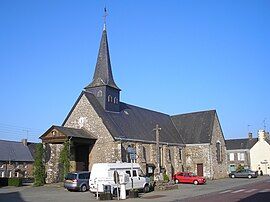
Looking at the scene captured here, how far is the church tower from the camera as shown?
1507 inches

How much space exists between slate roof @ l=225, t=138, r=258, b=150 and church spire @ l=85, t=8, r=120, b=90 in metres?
43.4

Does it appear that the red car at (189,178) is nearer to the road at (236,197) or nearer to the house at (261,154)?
the road at (236,197)

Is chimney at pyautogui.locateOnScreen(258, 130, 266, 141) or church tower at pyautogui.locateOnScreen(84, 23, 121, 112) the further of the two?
chimney at pyautogui.locateOnScreen(258, 130, 266, 141)

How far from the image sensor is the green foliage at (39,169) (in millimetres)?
32406

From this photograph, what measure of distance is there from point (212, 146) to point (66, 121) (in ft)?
68.9

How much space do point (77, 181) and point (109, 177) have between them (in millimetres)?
4308

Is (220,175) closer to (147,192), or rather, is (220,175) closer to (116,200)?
(147,192)

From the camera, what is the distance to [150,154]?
39844 millimetres

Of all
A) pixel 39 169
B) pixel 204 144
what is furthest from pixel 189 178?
pixel 39 169

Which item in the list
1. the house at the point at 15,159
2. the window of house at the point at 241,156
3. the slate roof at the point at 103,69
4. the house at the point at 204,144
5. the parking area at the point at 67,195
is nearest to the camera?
the parking area at the point at 67,195

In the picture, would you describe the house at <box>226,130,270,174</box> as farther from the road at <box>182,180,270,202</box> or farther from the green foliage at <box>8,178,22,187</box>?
the road at <box>182,180,270,202</box>

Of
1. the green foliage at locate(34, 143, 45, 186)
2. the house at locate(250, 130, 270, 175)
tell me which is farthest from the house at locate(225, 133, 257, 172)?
the green foliage at locate(34, 143, 45, 186)

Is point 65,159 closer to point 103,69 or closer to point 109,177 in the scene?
point 109,177

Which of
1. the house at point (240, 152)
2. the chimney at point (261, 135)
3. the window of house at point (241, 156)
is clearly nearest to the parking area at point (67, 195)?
the chimney at point (261, 135)
